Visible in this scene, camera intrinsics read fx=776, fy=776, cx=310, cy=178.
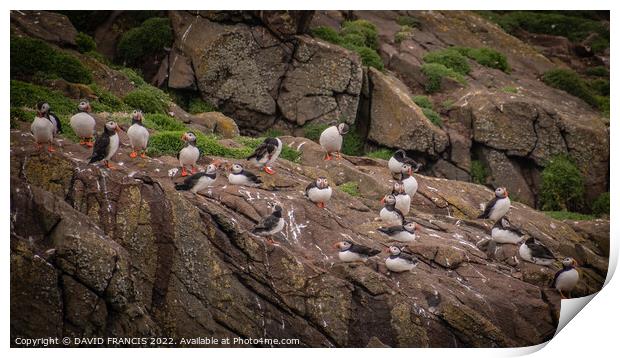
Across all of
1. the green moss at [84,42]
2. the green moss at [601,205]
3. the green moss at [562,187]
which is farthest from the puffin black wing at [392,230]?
the green moss at [84,42]

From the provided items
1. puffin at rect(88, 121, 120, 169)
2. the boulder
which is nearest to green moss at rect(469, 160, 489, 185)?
the boulder

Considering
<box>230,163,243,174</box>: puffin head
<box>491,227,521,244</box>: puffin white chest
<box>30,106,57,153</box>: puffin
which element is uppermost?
<box>30,106,57,153</box>: puffin

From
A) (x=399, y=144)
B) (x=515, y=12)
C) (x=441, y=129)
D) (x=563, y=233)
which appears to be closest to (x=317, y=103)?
(x=399, y=144)

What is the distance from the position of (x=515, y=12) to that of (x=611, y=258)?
17839 millimetres

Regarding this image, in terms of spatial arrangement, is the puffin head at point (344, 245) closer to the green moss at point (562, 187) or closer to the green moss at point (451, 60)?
the green moss at point (562, 187)

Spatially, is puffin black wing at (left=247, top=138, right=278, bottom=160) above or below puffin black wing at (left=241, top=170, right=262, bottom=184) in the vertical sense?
above

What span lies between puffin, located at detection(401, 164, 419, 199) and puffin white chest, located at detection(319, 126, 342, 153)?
154 cm

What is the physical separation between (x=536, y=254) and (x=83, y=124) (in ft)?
27.5

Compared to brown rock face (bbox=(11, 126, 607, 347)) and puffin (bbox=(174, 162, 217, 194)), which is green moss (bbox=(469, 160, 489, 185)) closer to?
brown rock face (bbox=(11, 126, 607, 347))

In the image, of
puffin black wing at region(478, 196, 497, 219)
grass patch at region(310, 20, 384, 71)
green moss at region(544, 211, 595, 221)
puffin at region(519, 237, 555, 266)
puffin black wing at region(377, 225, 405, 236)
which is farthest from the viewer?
grass patch at region(310, 20, 384, 71)

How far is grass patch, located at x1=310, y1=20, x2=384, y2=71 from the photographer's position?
2244cm

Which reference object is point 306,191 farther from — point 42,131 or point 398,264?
point 42,131

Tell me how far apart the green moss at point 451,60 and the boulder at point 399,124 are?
3848 mm

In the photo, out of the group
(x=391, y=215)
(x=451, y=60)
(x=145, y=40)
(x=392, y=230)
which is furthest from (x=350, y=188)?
(x=451, y=60)
